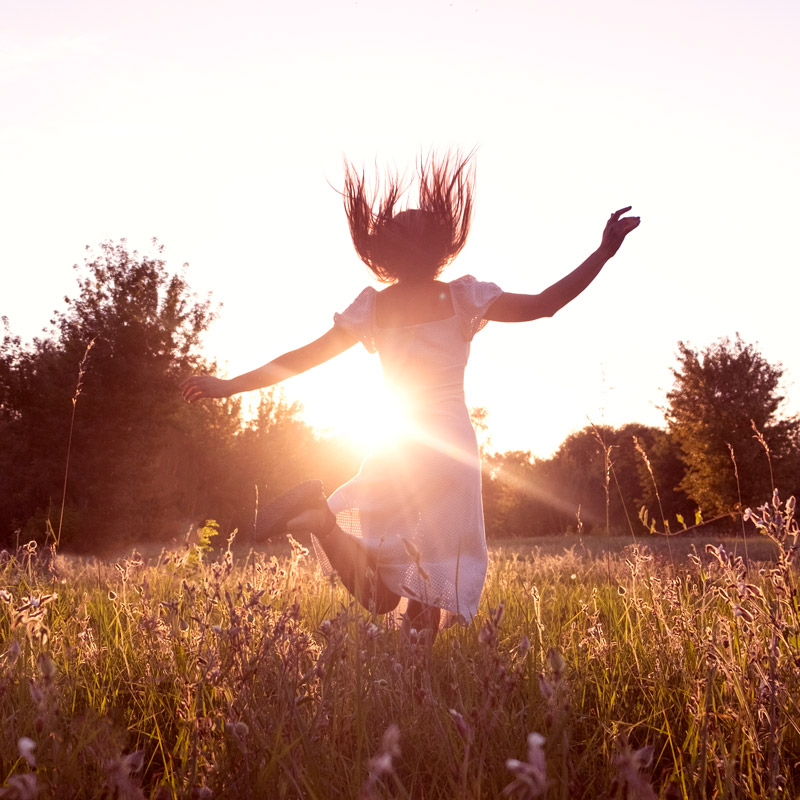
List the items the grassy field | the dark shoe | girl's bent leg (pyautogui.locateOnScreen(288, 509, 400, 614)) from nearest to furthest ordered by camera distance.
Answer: the grassy field → the dark shoe → girl's bent leg (pyautogui.locateOnScreen(288, 509, 400, 614))

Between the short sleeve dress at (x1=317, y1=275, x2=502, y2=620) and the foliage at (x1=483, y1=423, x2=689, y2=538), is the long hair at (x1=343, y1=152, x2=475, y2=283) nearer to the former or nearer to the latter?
the short sleeve dress at (x1=317, y1=275, x2=502, y2=620)

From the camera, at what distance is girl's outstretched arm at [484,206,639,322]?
11.3ft

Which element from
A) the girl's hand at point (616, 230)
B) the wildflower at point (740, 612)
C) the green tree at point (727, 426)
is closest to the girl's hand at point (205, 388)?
the girl's hand at point (616, 230)

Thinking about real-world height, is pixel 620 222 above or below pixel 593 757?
above

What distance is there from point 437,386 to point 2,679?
2.59 metres

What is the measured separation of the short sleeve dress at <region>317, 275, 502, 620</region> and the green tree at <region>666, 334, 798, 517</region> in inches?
981

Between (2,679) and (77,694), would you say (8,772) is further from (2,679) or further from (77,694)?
(77,694)

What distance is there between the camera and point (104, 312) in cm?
2556

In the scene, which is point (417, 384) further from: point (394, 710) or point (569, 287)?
point (394, 710)

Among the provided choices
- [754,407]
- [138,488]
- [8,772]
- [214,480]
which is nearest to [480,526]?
[8,772]

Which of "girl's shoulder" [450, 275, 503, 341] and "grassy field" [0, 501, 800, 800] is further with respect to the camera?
"girl's shoulder" [450, 275, 503, 341]

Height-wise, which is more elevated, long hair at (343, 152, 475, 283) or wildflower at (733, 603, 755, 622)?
long hair at (343, 152, 475, 283)

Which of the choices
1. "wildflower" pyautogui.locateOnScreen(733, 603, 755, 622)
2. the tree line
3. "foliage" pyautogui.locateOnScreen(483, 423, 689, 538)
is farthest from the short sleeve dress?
"foliage" pyautogui.locateOnScreen(483, 423, 689, 538)

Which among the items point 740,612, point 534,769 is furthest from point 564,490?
point 534,769
